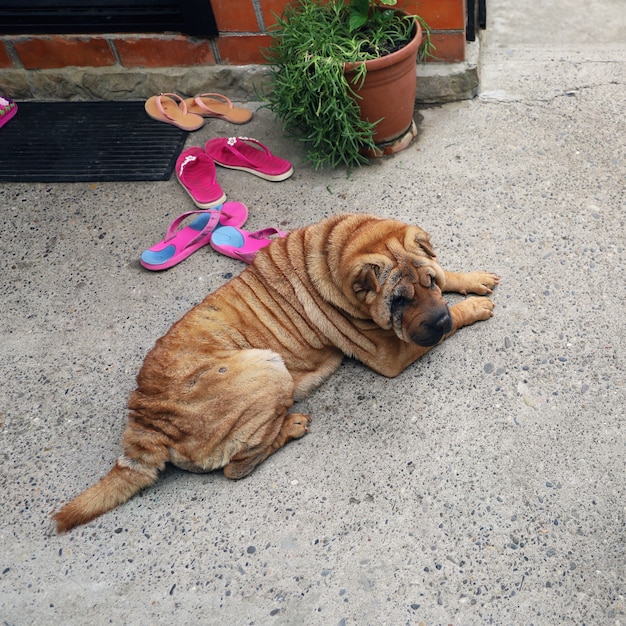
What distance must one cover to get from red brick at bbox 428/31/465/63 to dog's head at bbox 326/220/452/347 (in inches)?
87.2

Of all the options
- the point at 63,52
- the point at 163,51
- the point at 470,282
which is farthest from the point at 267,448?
the point at 63,52

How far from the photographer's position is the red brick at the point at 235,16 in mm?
4844

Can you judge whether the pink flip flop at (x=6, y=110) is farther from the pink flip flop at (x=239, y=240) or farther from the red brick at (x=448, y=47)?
the red brick at (x=448, y=47)

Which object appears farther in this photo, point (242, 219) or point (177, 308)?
point (242, 219)

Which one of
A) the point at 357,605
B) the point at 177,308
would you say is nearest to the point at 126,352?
the point at 177,308

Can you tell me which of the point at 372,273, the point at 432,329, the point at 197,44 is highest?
the point at 372,273

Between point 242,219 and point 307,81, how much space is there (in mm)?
923

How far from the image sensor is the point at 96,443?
11.2 feet

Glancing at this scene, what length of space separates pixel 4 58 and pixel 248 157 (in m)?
2.25

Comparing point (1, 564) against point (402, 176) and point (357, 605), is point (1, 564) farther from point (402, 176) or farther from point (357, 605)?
point (402, 176)

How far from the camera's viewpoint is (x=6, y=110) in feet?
17.8

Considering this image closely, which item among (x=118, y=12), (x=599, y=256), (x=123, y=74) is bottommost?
(x=599, y=256)

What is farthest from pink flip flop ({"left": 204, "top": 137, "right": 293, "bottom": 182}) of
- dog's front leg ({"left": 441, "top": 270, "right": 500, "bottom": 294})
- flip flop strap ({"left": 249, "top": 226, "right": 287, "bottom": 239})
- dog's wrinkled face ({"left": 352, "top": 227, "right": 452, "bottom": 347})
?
dog's wrinkled face ({"left": 352, "top": 227, "right": 452, "bottom": 347})

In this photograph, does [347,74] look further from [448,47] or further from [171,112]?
[171,112]
